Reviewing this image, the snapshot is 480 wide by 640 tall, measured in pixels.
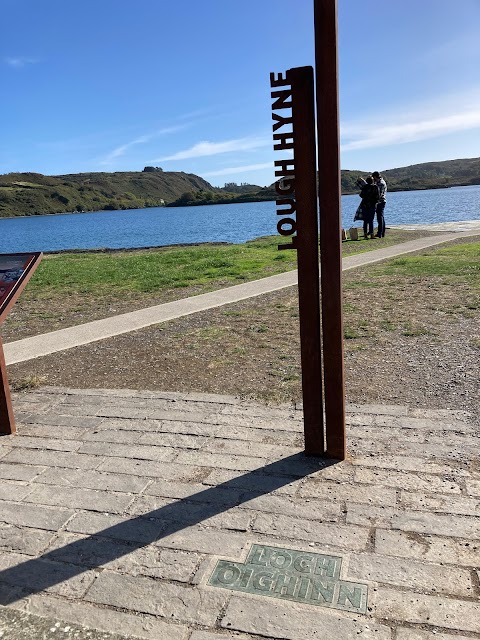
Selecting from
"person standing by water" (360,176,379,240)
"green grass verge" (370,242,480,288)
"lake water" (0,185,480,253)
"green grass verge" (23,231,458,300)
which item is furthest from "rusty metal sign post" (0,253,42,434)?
"lake water" (0,185,480,253)

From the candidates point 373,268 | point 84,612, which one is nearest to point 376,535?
point 84,612

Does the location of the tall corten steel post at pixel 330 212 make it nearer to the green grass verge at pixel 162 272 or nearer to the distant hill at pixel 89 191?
the green grass verge at pixel 162 272

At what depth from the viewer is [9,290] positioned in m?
4.00

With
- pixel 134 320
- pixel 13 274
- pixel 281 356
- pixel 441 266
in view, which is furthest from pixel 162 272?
pixel 13 274

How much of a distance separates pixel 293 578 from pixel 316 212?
6.23 ft

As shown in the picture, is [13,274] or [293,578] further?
[13,274]

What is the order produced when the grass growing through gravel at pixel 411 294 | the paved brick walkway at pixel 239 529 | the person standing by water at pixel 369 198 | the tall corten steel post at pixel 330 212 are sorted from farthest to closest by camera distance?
the person standing by water at pixel 369 198 → the grass growing through gravel at pixel 411 294 → the tall corten steel post at pixel 330 212 → the paved brick walkway at pixel 239 529

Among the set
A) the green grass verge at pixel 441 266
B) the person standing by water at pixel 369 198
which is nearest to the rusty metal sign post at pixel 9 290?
the green grass verge at pixel 441 266

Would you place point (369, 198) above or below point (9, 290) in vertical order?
above

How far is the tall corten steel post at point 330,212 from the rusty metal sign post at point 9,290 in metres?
2.25

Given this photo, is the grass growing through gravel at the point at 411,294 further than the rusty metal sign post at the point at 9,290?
Yes

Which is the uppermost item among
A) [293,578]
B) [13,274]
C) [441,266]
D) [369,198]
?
[369,198]

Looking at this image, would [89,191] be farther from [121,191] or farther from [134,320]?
Result: [134,320]

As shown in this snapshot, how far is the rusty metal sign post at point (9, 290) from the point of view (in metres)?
3.93
